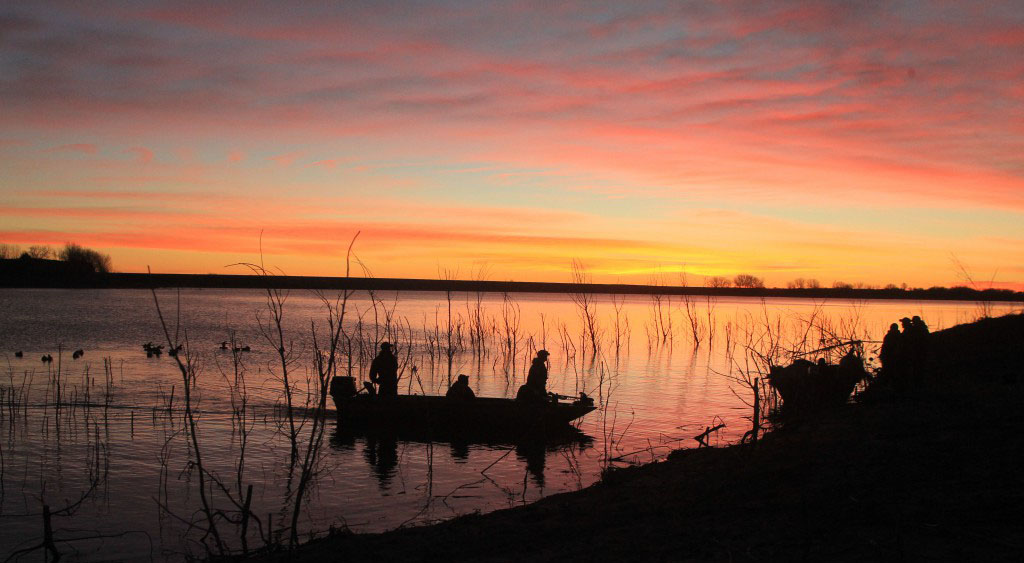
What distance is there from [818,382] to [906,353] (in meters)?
1.82

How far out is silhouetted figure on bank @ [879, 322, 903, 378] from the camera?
556 inches

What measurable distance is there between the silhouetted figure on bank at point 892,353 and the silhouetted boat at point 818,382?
689 millimetres

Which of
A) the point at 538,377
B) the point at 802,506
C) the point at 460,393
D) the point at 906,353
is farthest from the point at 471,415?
the point at 802,506

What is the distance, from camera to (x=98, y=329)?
47.6 meters

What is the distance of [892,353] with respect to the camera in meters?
14.5

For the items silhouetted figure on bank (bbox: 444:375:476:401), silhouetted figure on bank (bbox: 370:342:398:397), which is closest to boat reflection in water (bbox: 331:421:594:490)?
silhouetted figure on bank (bbox: 444:375:476:401)

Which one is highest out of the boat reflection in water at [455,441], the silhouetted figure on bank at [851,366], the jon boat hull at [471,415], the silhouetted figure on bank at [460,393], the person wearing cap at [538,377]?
the silhouetted figure on bank at [851,366]

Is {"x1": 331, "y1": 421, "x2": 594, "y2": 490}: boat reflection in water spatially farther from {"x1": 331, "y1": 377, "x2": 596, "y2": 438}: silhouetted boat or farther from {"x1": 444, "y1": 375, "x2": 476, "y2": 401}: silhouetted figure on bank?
{"x1": 444, "y1": 375, "x2": 476, "y2": 401}: silhouetted figure on bank

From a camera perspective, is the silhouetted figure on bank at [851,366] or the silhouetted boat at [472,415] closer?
the silhouetted figure on bank at [851,366]

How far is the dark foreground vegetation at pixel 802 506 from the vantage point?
667cm

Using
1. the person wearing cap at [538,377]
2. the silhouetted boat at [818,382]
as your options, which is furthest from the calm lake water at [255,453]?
A: the person wearing cap at [538,377]

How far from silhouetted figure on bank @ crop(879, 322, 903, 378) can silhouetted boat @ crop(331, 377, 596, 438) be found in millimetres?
6545

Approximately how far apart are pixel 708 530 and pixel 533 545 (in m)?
1.84

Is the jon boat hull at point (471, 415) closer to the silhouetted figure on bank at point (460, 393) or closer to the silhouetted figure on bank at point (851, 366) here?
the silhouetted figure on bank at point (460, 393)
